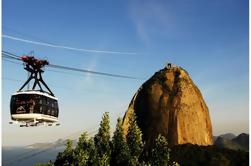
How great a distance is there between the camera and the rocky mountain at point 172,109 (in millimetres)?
80562

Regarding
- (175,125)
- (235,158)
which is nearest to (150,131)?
(175,125)

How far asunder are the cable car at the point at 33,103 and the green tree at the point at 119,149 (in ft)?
32.4

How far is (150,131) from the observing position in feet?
266

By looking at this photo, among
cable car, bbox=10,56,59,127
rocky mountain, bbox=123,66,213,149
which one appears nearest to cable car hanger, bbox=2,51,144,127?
cable car, bbox=10,56,59,127

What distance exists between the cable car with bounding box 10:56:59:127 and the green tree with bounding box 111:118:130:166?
388 inches

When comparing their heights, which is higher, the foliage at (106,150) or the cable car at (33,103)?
the cable car at (33,103)

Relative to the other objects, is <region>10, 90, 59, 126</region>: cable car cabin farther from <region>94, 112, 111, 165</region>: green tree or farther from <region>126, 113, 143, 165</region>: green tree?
<region>126, 113, 143, 165</region>: green tree

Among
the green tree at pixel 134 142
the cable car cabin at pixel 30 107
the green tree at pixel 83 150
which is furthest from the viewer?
the green tree at pixel 134 142

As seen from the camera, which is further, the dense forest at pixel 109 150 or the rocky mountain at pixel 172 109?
the rocky mountain at pixel 172 109

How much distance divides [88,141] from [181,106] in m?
41.1

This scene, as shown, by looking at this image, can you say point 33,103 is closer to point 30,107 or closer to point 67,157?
point 30,107

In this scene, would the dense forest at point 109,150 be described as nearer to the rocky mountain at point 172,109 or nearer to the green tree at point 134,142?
the green tree at point 134,142

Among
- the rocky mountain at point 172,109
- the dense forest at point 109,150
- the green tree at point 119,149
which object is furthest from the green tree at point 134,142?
the rocky mountain at point 172,109

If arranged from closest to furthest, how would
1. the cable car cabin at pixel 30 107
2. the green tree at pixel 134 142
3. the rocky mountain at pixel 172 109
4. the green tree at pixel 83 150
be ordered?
the cable car cabin at pixel 30 107, the green tree at pixel 83 150, the green tree at pixel 134 142, the rocky mountain at pixel 172 109
